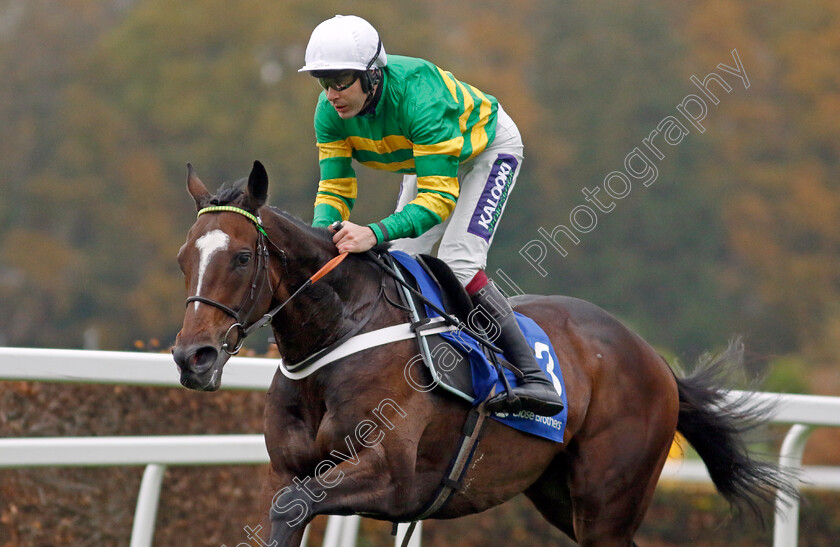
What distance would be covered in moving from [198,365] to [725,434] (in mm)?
2854

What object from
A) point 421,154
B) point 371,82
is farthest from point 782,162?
point 371,82

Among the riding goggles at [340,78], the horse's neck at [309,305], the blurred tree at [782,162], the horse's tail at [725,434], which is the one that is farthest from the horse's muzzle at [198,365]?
the blurred tree at [782,162]

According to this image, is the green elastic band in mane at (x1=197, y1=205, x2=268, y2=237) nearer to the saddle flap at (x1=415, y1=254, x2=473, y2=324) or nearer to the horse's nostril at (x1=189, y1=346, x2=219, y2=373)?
the horse's nostril at (x1=189, y1=346, x2=219, y2=373)

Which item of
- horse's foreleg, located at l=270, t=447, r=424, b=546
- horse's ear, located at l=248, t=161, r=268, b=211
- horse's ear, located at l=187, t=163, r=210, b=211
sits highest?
horse's ear, located at l=248, t=161, r=268, b=211

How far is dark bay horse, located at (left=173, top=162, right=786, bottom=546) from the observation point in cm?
379

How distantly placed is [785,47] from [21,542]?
37815 mm

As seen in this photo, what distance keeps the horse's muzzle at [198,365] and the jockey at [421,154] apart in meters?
0.74

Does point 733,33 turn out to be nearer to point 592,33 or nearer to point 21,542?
point 592,33

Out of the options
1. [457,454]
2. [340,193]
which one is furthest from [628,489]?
[340,193]

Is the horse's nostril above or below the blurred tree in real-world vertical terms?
above

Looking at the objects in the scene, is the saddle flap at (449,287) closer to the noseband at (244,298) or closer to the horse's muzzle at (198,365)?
the noseband at (244,298)

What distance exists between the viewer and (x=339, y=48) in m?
4.14

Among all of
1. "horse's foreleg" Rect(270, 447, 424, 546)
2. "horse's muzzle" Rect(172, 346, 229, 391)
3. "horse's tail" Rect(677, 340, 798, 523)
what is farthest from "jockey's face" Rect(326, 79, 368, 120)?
"horse's tail" Rect(677, 340, 798, 523)

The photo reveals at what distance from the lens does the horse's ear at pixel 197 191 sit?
395cm
